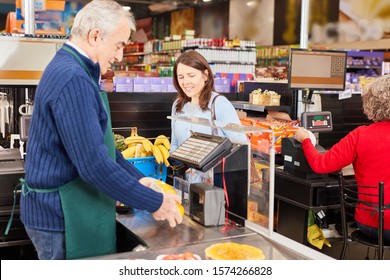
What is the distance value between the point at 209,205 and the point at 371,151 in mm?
1445

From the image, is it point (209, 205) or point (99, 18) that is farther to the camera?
point (209, 205)

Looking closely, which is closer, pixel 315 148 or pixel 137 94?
pixel 315 148

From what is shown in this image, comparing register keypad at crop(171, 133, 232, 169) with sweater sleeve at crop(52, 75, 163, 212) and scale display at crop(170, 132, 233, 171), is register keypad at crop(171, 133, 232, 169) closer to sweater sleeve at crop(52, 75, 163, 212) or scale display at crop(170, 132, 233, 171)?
scale display at crop(170, 132, 233, 171)

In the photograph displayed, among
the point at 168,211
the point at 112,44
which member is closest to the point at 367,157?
the point at 168,211

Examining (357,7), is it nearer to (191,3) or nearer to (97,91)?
(191,3)

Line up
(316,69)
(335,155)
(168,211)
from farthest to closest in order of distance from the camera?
(316,69), (335,155), (168,211)

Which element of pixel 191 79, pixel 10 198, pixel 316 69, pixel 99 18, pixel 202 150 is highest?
pixel 99 18

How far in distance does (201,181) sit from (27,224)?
2.89ft

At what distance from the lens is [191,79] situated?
3.84 m

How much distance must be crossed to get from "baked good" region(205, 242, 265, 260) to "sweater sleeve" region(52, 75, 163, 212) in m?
0.41

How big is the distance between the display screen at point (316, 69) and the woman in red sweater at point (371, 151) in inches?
46.4

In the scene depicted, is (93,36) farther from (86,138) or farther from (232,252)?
(232,252)

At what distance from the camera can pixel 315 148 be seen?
150 inches

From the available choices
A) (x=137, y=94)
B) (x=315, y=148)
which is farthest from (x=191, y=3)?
(x=315, y=148)
